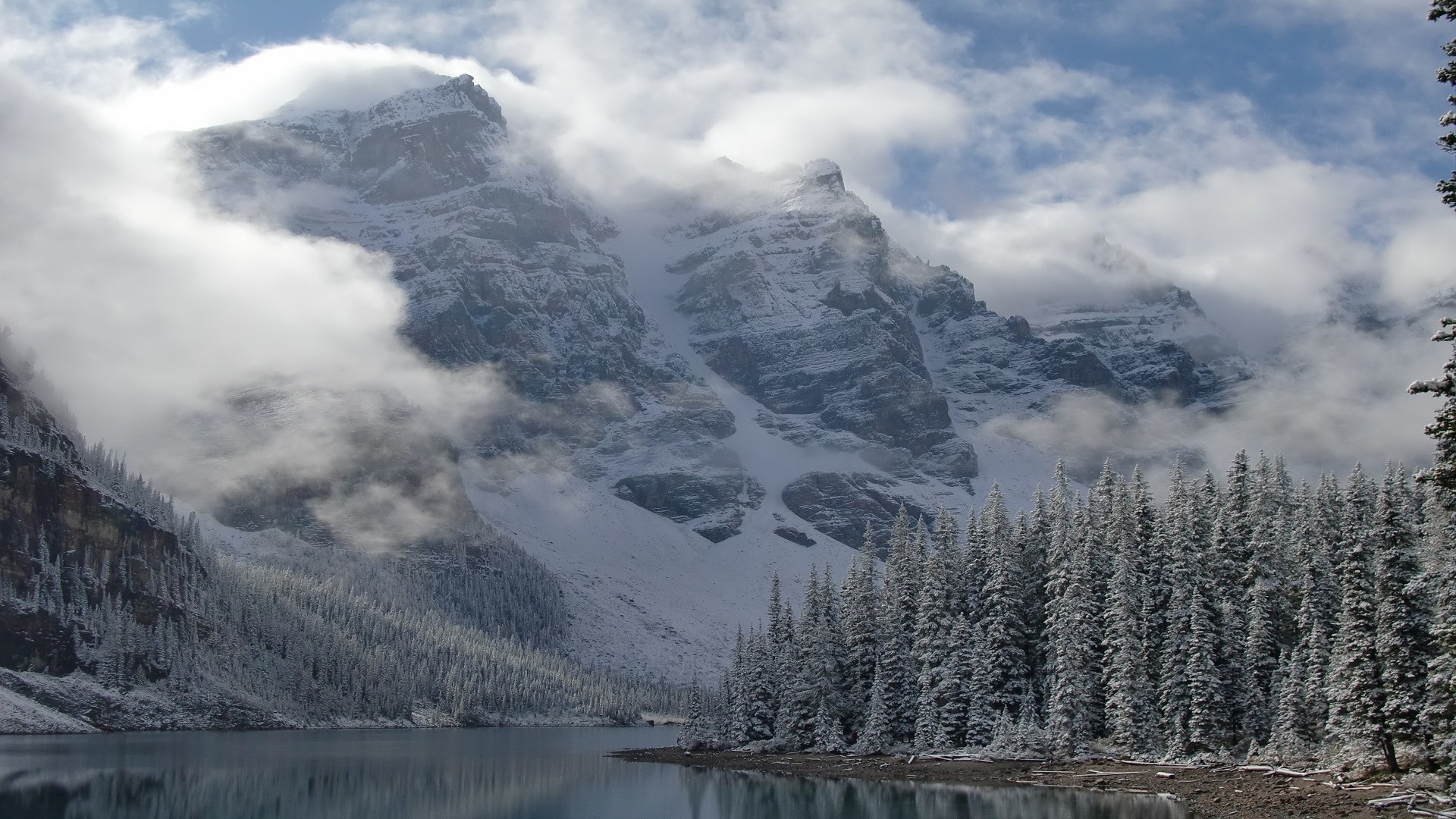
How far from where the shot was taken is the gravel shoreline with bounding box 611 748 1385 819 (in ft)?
166

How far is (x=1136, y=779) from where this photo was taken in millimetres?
66125

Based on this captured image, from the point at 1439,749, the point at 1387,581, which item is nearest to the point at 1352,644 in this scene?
the point at 1387,581

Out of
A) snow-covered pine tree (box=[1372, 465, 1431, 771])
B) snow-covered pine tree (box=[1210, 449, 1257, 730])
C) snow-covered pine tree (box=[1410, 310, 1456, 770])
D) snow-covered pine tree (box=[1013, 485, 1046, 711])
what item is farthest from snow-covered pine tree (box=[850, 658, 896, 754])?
snow-covered pine tree (box=[1410, 310, 1456, 770])

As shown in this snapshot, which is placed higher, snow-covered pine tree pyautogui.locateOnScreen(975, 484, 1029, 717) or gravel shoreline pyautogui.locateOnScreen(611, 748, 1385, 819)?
snow-covered pine tree pyautogui.locateOnScreen(975, 484, 1029, 717)

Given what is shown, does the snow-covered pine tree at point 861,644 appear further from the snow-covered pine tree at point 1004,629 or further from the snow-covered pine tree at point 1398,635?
the snow-covered pine tree at point 1398,635

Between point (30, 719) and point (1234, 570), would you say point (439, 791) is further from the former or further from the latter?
point (30, 719)

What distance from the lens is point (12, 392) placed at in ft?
625

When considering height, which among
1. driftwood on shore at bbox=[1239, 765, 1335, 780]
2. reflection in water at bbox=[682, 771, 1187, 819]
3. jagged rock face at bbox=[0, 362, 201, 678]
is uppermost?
jagged rock face at bbox=[0, 362, 201, 678]

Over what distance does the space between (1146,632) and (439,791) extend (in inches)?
1874

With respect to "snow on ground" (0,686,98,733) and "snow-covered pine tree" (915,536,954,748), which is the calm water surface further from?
"snow on ground" (0,686,98,733)

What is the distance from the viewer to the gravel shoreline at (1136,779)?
5056 centimetres

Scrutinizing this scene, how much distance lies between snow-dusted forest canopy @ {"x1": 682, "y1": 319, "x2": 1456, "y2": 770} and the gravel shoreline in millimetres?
2562

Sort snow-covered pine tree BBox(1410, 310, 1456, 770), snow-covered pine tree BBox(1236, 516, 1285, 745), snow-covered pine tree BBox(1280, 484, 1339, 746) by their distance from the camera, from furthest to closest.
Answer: snow-covered pine tree BBox(1236, 516, 1285, 745) < snow-covered pine tree BBox(1280, 484, 1339, 746) < snow-covered pine tree BBox(1410, 310, 1456, 770)

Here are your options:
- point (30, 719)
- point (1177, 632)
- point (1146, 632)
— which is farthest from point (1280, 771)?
point (30, 719)
